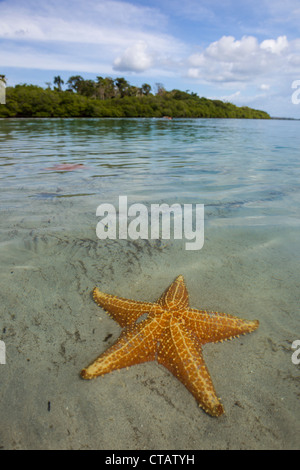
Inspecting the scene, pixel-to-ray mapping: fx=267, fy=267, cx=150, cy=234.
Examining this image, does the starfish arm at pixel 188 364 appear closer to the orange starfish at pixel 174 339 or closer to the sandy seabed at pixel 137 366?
the orange starfish at pixel 174 339

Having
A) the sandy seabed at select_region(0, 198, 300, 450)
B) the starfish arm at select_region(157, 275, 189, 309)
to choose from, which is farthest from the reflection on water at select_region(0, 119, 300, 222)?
the starfish arm at select_region(157, 275, 189, 309)

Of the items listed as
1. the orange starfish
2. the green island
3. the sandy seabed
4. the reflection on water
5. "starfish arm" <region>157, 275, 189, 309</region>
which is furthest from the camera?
the green island

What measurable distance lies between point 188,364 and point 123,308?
3.09 ft

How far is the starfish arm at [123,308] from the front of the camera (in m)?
2.78

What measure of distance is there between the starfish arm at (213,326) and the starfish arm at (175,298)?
15cm

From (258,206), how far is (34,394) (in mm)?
5963

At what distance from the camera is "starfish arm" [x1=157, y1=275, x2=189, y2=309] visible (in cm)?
275

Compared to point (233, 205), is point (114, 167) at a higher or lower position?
higher

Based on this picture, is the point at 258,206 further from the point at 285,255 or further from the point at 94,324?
the point at 94,324

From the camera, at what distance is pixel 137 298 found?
11.3 feet

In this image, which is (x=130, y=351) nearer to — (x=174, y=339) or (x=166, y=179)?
(x=174, y=339)

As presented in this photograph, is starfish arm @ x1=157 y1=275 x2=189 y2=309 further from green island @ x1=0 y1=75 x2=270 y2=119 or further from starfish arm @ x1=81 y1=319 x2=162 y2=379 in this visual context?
green island @ x1=0 y1=75 x2=270 y2=119
